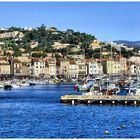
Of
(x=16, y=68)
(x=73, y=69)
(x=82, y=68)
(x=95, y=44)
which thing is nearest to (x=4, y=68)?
(x=16, y=68)

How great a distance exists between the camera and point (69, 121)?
36.9 meters

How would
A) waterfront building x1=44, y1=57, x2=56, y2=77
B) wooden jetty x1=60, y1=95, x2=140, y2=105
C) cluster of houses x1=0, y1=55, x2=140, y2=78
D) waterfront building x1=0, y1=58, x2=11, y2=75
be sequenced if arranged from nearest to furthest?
wooden jetty x1=60, y1=95, x2=140, y2=105, waterfront building x1=0, y1=58, x2=11, y2=75, cluster of houses x1=0, y1=55, x2=140, y2=78, waterfront building x1=44, y1=57, x2=56, y2=77

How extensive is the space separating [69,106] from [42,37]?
122m

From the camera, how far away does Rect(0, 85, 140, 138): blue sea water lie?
3136cm

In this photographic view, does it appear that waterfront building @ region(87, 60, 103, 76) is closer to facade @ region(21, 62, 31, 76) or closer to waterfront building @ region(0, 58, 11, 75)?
facade @ region(21, 62, 31, 76)

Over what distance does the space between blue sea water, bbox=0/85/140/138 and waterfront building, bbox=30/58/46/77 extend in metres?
74.3

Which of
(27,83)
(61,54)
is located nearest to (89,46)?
(61,54)

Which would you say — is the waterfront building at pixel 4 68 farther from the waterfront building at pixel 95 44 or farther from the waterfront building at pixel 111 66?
the waterfront building at pixel 95 44

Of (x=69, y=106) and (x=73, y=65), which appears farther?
(x=73, y=65)

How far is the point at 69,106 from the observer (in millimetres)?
46656

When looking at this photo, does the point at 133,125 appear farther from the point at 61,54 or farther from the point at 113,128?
the point at 61,54

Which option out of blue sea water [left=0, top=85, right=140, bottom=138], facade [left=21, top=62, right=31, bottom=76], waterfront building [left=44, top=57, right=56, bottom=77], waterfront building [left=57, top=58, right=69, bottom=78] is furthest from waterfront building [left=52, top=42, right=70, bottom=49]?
blue sea water [left=0, top=85, right=140, bottom=138]

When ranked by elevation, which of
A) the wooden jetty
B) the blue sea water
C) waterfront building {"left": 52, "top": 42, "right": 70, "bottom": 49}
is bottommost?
the blue sea water

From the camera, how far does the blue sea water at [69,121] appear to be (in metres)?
31.4
